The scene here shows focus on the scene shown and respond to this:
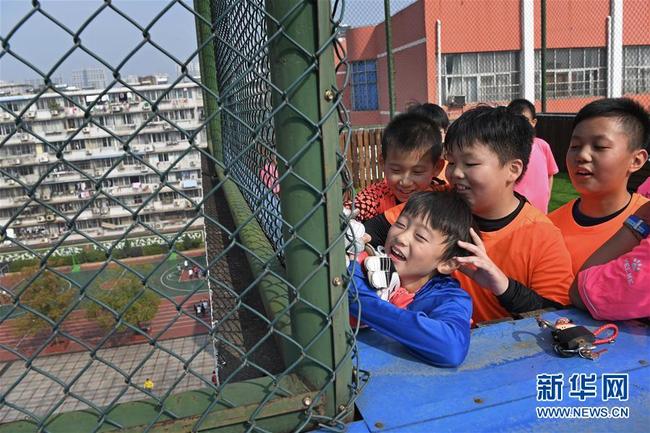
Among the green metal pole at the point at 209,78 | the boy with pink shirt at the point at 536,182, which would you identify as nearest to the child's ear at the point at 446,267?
the boy with pink shirt at the point at 536,182

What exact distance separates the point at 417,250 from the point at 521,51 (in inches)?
698

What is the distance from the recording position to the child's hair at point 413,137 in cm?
250

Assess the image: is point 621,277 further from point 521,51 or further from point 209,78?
point 521,51

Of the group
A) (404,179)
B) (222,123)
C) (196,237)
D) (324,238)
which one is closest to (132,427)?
(324,238)

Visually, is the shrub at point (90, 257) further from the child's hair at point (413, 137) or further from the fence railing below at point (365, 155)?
the child's hair at point (413, 137)

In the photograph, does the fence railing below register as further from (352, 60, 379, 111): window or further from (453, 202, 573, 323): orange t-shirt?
(352, 60, 379, 111): window

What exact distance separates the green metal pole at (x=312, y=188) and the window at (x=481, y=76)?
1776cm

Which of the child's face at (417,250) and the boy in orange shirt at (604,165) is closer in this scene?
the child's face at (417,250)

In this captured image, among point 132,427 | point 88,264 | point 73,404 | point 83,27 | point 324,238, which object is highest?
point 83,27

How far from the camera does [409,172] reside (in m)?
2.52

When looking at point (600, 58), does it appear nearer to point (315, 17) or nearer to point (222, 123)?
point (222, 123)

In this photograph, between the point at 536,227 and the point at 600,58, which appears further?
the point at 600,58

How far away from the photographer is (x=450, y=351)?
154 cm

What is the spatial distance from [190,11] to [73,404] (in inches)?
698
